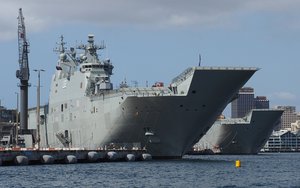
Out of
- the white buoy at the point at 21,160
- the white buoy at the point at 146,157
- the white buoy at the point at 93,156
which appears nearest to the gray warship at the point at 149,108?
the white buoy at the point at 146,157

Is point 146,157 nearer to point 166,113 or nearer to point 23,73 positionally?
point 166,113

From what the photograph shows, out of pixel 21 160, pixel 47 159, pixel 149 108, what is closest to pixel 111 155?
pixel 149 108

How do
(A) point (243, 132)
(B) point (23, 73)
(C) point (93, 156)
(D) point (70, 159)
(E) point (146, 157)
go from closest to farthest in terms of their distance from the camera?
(D) point (70, 159), (C) point (93, 156), (E) point (146, 157), (B) point (23, 73), (A) point (243, 132)

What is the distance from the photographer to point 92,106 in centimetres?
8350

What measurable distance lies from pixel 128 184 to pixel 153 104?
27.2m

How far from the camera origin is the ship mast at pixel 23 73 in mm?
110250

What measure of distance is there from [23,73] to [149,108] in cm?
4218

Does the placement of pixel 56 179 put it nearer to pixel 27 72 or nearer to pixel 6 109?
pixel 27 72

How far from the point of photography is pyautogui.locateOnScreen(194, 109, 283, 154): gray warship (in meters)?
129

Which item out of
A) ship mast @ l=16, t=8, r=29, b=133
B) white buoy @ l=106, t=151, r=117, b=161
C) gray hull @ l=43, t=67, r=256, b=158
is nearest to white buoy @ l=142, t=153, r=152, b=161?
gray hull @ l=43, t=67, r=256, b=158

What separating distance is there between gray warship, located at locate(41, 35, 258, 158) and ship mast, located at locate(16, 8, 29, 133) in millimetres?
20729

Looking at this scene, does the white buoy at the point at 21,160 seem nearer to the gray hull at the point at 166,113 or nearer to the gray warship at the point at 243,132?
the gray hull at the point at 166,113

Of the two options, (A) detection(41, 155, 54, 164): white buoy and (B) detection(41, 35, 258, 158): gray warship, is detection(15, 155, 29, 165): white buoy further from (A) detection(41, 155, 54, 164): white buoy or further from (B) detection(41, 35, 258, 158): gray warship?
(B) detection(41, 35, 258, 158): gray warship

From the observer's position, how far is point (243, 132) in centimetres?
13350
